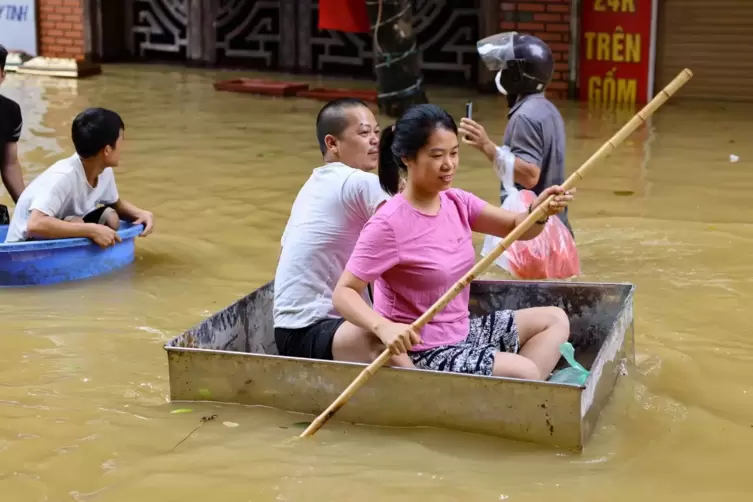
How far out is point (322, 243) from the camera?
15.0 feet

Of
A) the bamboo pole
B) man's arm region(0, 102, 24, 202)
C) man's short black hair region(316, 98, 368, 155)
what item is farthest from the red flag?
the bamboo pole

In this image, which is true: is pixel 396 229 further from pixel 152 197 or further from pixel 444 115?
pixel 152 197

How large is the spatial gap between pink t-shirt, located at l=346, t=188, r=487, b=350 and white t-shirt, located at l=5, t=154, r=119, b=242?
8.36 ft

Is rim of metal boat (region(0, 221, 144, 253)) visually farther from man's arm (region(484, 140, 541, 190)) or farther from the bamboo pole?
the bamboo pole

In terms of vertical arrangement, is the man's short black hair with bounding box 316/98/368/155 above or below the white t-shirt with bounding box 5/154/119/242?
above

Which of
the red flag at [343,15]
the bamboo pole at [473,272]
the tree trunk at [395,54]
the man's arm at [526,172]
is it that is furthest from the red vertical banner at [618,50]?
the bamboo pole at [473,272]

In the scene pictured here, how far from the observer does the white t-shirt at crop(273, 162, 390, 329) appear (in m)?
4.53

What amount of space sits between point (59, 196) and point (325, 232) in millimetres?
2290

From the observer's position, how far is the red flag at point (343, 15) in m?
12.2

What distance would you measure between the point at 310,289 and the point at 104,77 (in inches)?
451

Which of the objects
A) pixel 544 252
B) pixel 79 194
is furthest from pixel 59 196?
pixel 544 252

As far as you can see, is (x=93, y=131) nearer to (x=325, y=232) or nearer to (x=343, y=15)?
(x=325, y=232)

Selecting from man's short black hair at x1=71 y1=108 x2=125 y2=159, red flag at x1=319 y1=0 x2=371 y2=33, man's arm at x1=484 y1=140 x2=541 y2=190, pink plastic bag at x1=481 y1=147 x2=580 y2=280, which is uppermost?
red flag at x1=319 y1=0 x2=371 y2=33

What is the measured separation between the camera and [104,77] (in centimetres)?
1524
